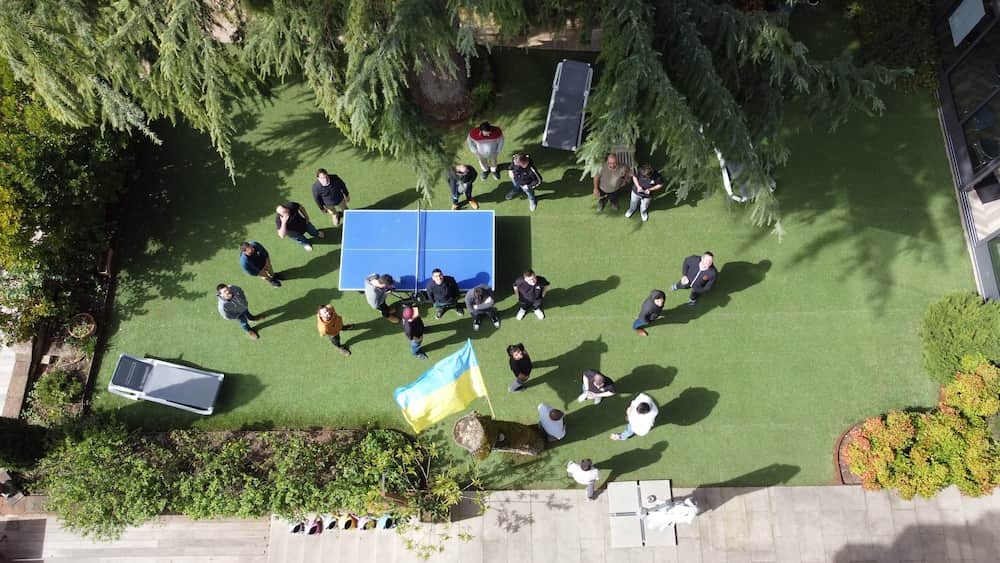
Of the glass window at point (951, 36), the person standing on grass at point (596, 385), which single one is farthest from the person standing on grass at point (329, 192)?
the glass window at point (951, 36)

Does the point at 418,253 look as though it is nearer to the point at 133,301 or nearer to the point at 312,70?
the point at 312,70

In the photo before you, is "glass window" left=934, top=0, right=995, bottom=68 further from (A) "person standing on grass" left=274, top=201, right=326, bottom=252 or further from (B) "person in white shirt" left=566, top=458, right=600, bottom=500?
(A) "person standing on grass" left=274, top=201, right=326, bottom=252

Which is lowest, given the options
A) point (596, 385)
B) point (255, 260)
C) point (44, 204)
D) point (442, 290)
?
point (596, 385)

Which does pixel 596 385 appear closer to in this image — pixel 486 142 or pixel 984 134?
pixel 486 142

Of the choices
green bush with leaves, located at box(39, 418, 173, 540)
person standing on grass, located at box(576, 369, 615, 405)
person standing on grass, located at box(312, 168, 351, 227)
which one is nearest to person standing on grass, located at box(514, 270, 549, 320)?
person standing on grass, located at box(576, 369, 615, 405)

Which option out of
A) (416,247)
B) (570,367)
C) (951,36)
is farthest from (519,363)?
(951,36)

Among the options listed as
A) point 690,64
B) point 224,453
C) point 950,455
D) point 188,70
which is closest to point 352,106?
point 188,70
